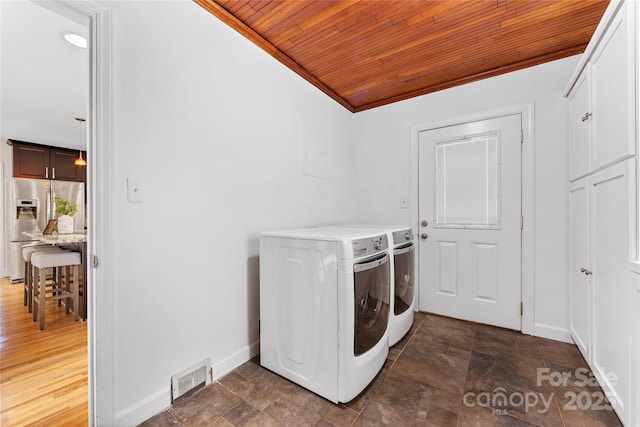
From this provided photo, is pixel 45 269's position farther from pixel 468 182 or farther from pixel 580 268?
pixel 580 268

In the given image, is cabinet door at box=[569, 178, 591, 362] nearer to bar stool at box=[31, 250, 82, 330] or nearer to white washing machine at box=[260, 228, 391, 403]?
white washing machine at box=[260, 228, 391, 403]

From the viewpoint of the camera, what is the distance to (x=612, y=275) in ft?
4.52

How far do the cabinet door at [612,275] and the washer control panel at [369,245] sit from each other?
1.13 meters

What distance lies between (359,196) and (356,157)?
48 cm

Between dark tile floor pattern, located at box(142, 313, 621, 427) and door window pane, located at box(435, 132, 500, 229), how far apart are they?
112cm

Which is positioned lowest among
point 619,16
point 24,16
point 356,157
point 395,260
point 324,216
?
point 395,260

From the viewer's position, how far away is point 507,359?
1873 millimetres

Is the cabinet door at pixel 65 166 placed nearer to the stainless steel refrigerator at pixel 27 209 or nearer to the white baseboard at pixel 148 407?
the stainless steel refrigerator at pixel 27 209

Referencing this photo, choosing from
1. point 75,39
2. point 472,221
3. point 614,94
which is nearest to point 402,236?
point 472,221

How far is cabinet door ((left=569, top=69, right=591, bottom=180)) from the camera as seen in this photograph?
1.70m

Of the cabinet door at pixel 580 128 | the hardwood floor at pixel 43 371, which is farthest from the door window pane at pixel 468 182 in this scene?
the hardwood floor at pixel 43 371

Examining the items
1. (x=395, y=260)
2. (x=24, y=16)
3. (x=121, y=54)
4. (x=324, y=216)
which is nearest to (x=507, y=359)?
(x=395, y=260)

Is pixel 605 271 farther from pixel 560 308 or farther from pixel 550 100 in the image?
pixel 550 100

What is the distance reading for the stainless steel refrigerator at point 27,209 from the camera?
14.4ft
